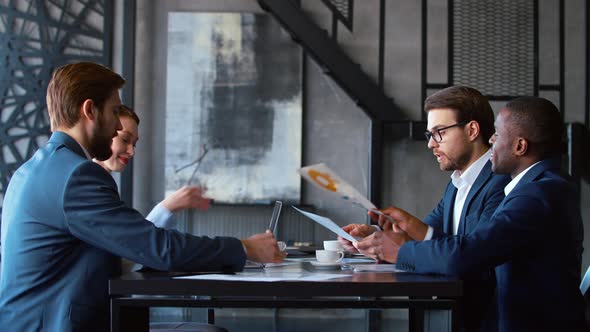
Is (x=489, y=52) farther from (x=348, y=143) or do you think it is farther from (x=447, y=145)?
(x=447, y=145)

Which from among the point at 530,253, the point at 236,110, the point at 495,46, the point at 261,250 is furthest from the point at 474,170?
the point at 236,110

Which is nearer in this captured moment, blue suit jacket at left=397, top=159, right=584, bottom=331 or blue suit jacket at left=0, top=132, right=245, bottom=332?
blue suit jacket at left=0, top=132, right=245, bottom=332

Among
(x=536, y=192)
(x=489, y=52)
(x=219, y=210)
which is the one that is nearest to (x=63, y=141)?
(x=536, y=192)

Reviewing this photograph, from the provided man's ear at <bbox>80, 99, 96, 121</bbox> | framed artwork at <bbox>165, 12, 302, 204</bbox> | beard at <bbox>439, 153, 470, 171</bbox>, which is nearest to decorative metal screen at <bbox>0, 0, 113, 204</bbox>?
framed artwork at <bbox>165, 12, 302, 204</bbox>

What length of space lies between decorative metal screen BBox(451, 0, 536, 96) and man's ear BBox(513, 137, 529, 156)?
9.43 ft

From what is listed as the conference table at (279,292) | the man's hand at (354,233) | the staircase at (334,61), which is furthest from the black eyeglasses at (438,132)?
the staircase at (334,61)

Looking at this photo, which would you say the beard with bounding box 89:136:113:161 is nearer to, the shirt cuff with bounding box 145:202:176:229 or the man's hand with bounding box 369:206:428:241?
the shirt cuff with bounding box 145:202:176:229

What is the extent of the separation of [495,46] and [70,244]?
157 inches

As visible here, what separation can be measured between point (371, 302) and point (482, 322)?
591mm

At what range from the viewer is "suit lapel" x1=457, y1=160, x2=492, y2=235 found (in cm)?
220

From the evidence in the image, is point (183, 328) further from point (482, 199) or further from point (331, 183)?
point (482, 199)

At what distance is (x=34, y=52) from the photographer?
5094 millimetres

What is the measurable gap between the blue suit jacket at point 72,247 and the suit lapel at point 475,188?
35.0 inches

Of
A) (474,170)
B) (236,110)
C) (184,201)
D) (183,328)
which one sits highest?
(236,110)
